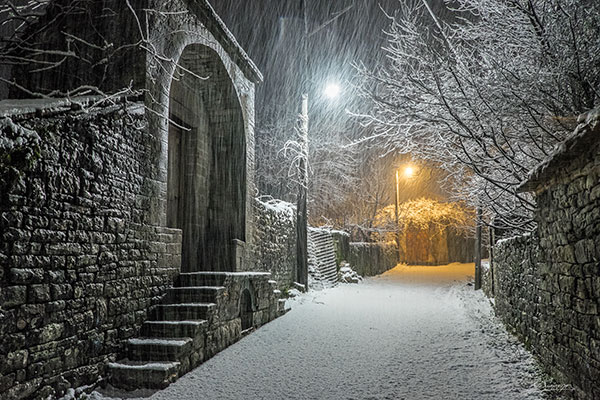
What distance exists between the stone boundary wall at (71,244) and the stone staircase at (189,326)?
0.22 m

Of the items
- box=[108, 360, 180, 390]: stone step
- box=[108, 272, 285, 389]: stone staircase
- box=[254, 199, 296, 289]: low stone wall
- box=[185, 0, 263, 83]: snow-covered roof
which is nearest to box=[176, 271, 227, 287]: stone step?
box=[108, 272, 285, 389]: stone staircase

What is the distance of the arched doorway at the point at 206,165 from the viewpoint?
8.58 m

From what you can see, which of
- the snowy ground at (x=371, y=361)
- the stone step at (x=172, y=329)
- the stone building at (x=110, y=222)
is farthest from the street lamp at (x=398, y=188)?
the stone step at (x=172, y=329)

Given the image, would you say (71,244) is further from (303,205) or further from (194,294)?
(303,205)

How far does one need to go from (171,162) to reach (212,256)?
2.10 metres

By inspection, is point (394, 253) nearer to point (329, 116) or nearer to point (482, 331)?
point (329, 116)

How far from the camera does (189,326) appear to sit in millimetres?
5301

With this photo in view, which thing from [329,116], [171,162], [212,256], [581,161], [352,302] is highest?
[329,116]

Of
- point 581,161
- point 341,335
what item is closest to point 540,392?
point 581,161

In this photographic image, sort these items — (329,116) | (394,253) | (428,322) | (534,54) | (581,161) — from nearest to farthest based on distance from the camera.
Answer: (581,161)
(534,54)
(428,322)
(329,116)
(394,253)

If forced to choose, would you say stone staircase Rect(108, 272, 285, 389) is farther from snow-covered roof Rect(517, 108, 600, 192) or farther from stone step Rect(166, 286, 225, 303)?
snow-covered roof Rect(517, 108, 600, 192)

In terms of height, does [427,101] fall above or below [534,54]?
below

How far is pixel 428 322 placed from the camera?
7879mm

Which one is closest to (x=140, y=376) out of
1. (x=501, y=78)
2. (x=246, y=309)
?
(x=246, y=309)
